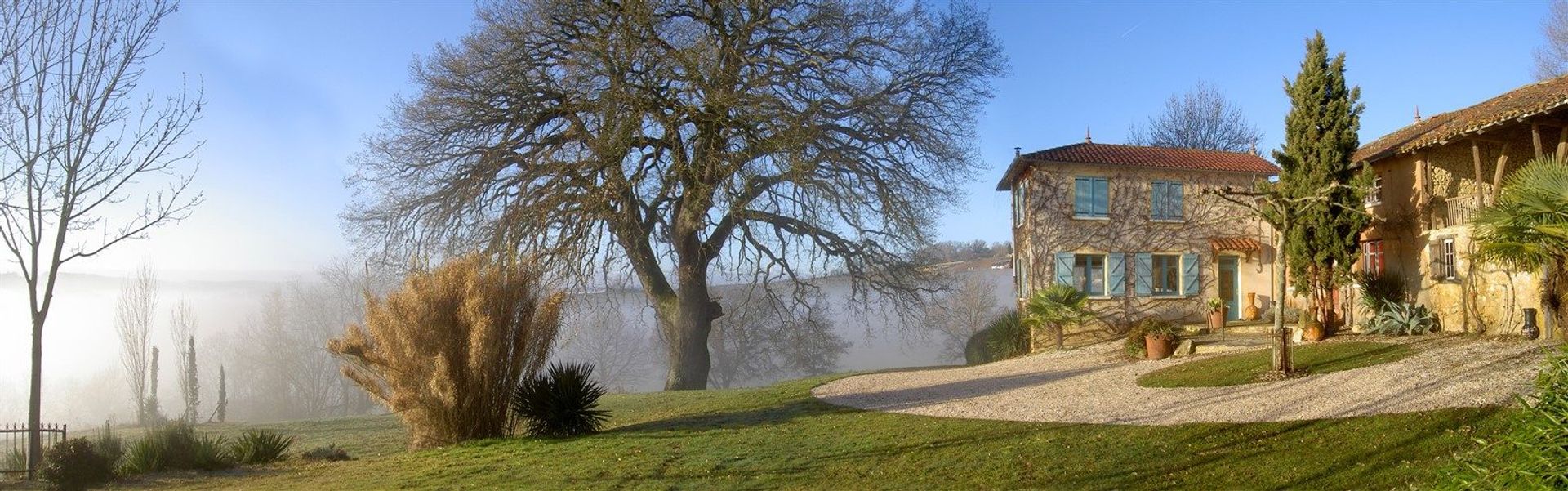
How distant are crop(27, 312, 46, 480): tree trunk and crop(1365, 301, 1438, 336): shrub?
835 inches

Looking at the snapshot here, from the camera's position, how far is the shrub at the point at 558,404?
1301 cm

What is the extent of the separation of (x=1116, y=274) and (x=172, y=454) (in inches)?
826

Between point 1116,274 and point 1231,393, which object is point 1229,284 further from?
point 1231,393

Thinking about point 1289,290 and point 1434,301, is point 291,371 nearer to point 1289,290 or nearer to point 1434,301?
point 1289,290

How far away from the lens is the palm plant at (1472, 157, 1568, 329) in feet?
38.3

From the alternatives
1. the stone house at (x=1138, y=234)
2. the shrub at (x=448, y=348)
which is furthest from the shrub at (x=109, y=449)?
the stone house at (x=1138, y=234)

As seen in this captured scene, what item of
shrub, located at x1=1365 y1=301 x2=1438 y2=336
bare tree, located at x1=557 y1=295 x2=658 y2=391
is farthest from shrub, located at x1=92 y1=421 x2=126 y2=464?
bare tree, located at x1=557 y1=295 x2=658 y2=391

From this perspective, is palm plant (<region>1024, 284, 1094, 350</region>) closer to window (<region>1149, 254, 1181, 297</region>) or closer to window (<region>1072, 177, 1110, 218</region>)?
window (<region>1072, 177, 1110, 218</region>)

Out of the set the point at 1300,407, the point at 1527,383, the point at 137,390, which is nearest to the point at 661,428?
the point at 1300,407

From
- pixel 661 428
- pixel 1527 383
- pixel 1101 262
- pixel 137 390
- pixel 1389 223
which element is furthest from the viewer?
pixel 137 390

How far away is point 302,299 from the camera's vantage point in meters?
48.2

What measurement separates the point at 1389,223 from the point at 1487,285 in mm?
3311

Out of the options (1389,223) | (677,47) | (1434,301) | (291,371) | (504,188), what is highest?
(677,47)

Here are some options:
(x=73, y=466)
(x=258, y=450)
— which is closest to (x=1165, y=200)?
(x=258, y=450)
